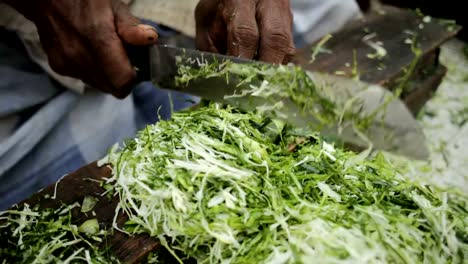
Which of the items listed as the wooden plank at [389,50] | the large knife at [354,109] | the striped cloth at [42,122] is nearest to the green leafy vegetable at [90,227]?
the large knife at [354,109]

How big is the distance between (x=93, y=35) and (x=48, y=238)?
0.92m

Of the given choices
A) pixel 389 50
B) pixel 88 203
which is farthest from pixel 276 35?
pixel 389 50

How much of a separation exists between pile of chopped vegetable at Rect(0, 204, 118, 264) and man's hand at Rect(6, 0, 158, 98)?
2.28 feet

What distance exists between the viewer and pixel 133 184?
1.57 meters

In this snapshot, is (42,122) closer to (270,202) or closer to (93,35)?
(93,35)

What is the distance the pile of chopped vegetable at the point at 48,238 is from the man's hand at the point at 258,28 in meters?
0.96

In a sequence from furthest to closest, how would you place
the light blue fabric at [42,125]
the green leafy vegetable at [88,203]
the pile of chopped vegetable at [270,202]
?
the light blue fabric at [42,125] < the green leafy vegetable at [88,203] < the pile of chopped vegetable at [270,202]

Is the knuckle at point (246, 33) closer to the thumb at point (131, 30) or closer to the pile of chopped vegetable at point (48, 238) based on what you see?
the thumb at point (131, 30)

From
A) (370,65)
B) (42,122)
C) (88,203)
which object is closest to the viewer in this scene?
(88,203)

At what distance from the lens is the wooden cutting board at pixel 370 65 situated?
175 cm

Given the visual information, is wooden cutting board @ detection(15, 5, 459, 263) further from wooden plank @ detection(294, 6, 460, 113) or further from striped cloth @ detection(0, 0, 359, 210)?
striped cloth @ detection(0, 0, 359, 210)

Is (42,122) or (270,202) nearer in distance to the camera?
(270,202)

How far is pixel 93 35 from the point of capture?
6.45 feet

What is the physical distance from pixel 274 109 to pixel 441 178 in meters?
1.47
